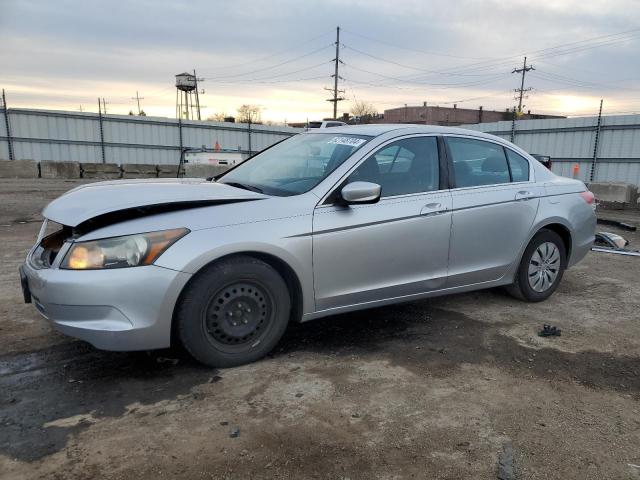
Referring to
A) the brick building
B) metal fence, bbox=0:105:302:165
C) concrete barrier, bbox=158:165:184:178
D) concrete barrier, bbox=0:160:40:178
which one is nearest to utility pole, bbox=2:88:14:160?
metal fence, bbox=0:105:302:165

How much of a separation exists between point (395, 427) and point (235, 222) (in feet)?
5.00

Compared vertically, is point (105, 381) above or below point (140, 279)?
below

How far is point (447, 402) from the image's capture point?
2.99 m

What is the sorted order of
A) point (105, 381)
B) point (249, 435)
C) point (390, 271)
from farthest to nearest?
point (390, 271), point (105, 381), point (249, 435)

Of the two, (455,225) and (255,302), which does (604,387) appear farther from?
(255,302)

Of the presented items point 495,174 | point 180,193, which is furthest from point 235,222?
point 495,174

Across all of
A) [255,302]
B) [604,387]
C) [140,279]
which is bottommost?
[604,387]

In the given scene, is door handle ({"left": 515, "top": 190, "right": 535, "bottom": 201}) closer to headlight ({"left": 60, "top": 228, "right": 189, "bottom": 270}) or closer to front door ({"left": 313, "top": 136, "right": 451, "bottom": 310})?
front door ({"left": 313, "top": 136, "right": 451, "bottom": 310})

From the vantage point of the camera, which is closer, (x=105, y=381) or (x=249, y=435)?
→ (x=249, y=435)

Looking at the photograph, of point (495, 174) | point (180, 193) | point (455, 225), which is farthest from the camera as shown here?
point (495, 174)

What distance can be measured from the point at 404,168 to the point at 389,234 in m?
0.62

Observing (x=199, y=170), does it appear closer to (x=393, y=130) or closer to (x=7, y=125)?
(x=7, y=125)

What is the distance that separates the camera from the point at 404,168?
4027 mm

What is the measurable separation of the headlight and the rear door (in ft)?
7.66
